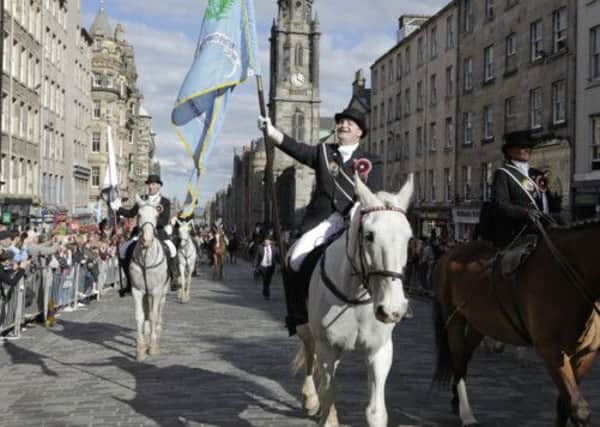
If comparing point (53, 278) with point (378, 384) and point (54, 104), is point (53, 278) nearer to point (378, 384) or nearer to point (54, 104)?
point (378, 384)

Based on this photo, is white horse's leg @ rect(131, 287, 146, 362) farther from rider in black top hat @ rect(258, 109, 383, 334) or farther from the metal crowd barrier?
rider in black top hat @ rect(258, 109, 383, 334)

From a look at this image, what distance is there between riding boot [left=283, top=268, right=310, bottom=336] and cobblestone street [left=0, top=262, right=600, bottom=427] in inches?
45.7

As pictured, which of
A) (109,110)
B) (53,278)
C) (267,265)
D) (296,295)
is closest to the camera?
(296,295)

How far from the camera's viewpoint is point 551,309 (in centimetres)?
615

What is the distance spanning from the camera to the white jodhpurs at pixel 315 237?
263 inches

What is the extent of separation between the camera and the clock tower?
111312 millimetres

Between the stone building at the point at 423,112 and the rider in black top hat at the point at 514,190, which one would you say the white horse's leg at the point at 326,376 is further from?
the stone building at the point at 423,112

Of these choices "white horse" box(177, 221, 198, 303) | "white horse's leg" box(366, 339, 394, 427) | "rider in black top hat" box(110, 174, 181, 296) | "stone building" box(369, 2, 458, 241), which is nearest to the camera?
"white horse's leg" box(366, 339, 394, 427)

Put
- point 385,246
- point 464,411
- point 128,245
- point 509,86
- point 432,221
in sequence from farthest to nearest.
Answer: point 432,221, point 509,86, point 128,245, point 464,411, point 385,246

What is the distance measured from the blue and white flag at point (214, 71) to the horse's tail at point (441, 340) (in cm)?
295

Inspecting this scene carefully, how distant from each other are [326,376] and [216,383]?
12.6 ft

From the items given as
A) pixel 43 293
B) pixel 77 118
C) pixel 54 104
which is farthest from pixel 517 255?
pixel 77 118

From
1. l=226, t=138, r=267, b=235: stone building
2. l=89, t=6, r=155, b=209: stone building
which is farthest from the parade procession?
l=226, t=138, r=267, b=235: stone building

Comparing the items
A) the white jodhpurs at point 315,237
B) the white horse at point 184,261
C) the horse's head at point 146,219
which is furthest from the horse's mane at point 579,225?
the white horse at point 184,261
